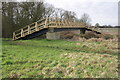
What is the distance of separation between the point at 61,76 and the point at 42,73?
0.68 metres

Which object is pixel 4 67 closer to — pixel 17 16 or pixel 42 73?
pixel 42 73

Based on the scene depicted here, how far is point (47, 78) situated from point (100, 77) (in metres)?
1.76

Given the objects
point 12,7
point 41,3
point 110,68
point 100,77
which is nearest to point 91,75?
point 100,77

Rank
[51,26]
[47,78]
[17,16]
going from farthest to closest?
[17,16] < [51,26] < [47,78]

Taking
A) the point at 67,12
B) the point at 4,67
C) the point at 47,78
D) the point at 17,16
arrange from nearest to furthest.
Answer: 1. the point at 47,78
2. the point at 4,67
3. the point at 17,16
4. the point at 67,12

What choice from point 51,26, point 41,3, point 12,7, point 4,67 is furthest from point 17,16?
point 4,67

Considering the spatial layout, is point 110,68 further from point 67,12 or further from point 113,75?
point 67,12

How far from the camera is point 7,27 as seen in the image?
19234 mm

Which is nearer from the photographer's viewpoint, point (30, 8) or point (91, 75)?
point (91, 75)

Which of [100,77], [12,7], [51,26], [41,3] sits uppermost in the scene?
[41,3]

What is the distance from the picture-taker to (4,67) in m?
4.71

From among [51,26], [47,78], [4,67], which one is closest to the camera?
[47,78]

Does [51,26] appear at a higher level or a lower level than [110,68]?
higher

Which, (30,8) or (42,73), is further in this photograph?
(30,8)
